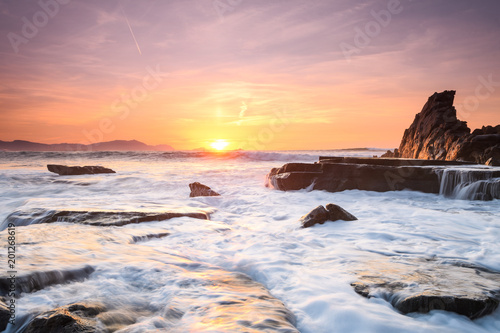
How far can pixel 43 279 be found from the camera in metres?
2.98

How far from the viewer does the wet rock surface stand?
2529 millimetres

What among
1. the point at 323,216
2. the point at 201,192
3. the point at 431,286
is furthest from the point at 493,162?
the point at 431,286

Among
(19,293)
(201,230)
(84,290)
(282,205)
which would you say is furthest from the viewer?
(282,205)

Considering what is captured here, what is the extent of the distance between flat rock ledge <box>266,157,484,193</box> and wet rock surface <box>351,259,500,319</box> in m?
6.46

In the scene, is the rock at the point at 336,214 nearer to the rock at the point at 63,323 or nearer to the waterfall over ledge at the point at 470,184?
the waterfall over ledge at the point at 470,184

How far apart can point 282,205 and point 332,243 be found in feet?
13.2

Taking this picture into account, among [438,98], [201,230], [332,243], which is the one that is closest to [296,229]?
[332,243]

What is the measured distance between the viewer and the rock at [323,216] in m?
6.00

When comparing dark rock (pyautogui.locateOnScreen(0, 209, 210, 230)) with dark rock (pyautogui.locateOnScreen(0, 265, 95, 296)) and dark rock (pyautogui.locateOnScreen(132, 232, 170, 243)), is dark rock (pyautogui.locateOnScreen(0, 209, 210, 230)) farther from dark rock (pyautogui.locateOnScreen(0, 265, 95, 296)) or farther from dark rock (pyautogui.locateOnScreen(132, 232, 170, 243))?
dark rock (pyautogui.locateOnScreen(0, 265, 95, 296))

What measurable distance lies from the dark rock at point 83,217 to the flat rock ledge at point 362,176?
6.16m

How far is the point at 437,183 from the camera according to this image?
923cm

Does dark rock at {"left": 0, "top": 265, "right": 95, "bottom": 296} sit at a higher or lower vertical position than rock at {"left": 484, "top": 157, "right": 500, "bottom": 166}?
lower

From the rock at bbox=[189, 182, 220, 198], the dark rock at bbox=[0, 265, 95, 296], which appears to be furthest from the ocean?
the rock at bbox=[189, 182, 220, 198]

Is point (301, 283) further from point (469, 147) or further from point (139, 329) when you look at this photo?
point (469, 147)
